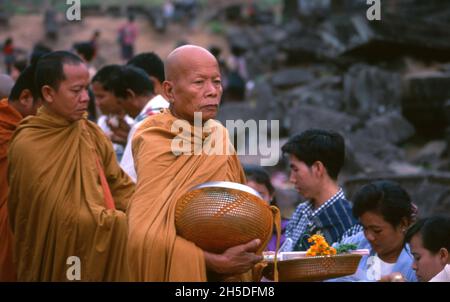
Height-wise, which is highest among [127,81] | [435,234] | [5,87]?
[127,81]

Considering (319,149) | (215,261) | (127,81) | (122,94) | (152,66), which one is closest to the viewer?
(215,261)

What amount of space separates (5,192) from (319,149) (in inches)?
75.3

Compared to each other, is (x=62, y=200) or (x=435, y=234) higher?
(x=62, y=200)

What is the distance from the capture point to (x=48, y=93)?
5367 mm

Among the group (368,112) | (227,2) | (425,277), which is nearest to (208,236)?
(425,277)

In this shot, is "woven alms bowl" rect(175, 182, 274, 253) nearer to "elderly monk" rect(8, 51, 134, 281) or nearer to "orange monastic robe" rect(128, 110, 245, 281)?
"orange monastic robe" rect(128, 110, 245, 281)

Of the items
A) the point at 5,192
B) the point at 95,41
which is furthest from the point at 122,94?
the point at 95,41

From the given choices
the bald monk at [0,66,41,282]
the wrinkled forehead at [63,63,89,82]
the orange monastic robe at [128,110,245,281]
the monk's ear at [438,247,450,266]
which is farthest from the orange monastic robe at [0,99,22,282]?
the monk's ear at [438,247,450,266]

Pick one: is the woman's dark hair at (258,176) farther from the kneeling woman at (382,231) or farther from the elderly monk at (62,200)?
the elderly monk at (62,200)

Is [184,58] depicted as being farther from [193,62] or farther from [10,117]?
[10,117]

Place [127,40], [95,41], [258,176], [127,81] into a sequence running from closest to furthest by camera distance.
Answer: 1. [258,176]
2. [127,81]
3. [95,41]
4. [127,40]

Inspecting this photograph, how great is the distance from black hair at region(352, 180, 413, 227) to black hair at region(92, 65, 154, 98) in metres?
2.20

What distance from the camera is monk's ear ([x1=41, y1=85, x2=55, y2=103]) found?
535cm
